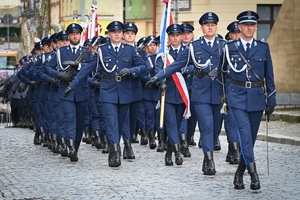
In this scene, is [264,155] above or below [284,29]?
below

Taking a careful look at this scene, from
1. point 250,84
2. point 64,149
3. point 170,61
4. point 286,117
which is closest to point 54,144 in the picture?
point 64,149

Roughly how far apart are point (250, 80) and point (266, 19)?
1058 inches

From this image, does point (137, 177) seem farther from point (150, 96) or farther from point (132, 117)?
point (150, 96)

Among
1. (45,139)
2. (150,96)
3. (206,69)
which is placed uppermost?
(206,69)

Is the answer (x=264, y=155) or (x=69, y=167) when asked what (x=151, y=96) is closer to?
(x=264, y=155)

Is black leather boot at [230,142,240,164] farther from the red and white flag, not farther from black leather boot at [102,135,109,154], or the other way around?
black leather boot at [102,135,109,154]

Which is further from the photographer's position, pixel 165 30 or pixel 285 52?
pixel 285 52

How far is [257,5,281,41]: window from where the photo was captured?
38406 mm

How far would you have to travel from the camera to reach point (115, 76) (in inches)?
584

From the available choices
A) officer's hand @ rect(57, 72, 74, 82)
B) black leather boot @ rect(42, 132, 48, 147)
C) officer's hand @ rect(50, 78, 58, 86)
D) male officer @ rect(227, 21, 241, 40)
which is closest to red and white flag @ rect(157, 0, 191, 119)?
male officer @ rect(227, 21, 241, 40)

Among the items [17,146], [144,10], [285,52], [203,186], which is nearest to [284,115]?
[285,52]

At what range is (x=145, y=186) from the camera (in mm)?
12234

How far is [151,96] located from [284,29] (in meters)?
7.24

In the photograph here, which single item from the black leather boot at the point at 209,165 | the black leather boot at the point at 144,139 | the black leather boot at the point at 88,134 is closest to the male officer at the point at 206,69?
the black leather boot at the point at 209,165
